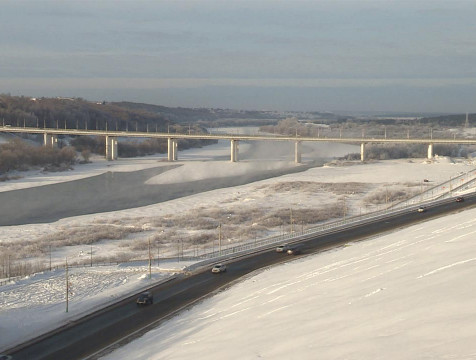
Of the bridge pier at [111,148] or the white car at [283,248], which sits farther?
the bridge pier at [111,148]

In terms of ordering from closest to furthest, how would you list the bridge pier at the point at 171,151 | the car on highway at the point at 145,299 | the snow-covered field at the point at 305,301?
the snow-covered field at the point at 305,301, the car on highway at the point at 145,299, the bridge pier at the point at 171,151

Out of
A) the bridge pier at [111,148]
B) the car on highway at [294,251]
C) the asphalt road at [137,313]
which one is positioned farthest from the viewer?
the bridge pier at [111,148]

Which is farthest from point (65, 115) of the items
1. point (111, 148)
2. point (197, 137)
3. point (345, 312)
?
point (345, 312)

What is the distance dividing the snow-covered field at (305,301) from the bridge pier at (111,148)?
203 feet

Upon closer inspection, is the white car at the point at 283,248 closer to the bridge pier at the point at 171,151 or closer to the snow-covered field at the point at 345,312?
the snow-covered field at the point at 345,312

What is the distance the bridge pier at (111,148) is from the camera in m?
100

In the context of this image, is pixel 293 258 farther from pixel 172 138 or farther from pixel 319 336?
pixel 172 138

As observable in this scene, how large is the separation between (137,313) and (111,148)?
81535 mm

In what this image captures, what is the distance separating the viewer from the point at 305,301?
19.8m

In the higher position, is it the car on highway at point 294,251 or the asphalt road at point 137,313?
the car on highway at point 294,251

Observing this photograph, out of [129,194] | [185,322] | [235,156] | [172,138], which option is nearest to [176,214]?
[129,194]

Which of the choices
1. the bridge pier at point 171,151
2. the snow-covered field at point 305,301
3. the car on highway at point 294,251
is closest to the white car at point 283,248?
the car on highway at point 294,251

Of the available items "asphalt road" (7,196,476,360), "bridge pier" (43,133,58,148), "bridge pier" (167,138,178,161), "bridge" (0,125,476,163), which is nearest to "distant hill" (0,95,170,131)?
"bridge pier" (43,133,58,148)

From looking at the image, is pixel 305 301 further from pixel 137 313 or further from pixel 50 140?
pixel 50 140
